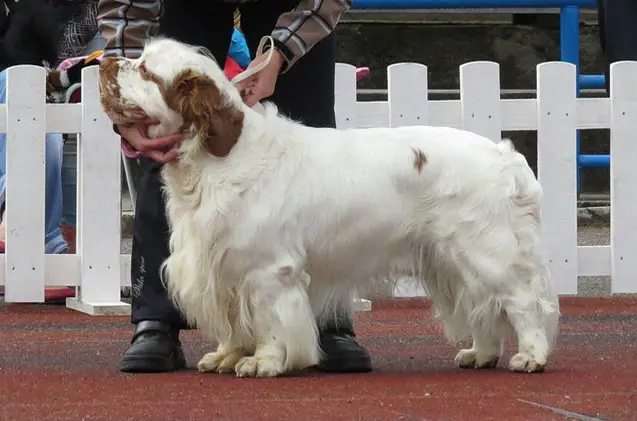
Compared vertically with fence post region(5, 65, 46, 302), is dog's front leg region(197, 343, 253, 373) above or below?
below

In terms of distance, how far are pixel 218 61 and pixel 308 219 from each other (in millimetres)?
660

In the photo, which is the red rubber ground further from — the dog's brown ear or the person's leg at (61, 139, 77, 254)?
the person's leg at (61, 139, 77, 254)

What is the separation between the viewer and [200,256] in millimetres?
4652

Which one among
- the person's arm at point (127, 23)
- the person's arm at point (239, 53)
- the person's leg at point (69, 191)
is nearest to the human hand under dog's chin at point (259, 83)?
the person's arm at point (127, 23)

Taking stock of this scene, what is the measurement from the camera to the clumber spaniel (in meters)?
4.57

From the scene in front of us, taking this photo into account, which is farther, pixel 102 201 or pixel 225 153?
pixel 102 201

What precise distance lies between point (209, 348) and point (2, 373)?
101 centimetres

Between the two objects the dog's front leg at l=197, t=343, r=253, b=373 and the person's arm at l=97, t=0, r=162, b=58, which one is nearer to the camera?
the dog's front leg at l=197, t=343, r=253, b=373

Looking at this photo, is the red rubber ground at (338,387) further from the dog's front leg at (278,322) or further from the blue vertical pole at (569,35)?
the blue vertical pole at (569,35)

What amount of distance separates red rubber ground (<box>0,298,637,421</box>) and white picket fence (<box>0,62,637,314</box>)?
1.01 metres

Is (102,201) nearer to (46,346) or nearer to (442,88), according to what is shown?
(46,346)

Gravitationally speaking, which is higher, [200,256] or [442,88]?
[442,88]

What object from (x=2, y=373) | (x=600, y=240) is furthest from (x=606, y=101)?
(x=2, y=373)

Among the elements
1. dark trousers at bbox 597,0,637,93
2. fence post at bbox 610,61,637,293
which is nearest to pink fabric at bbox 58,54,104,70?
fence post at bbox 610,61,637,293
